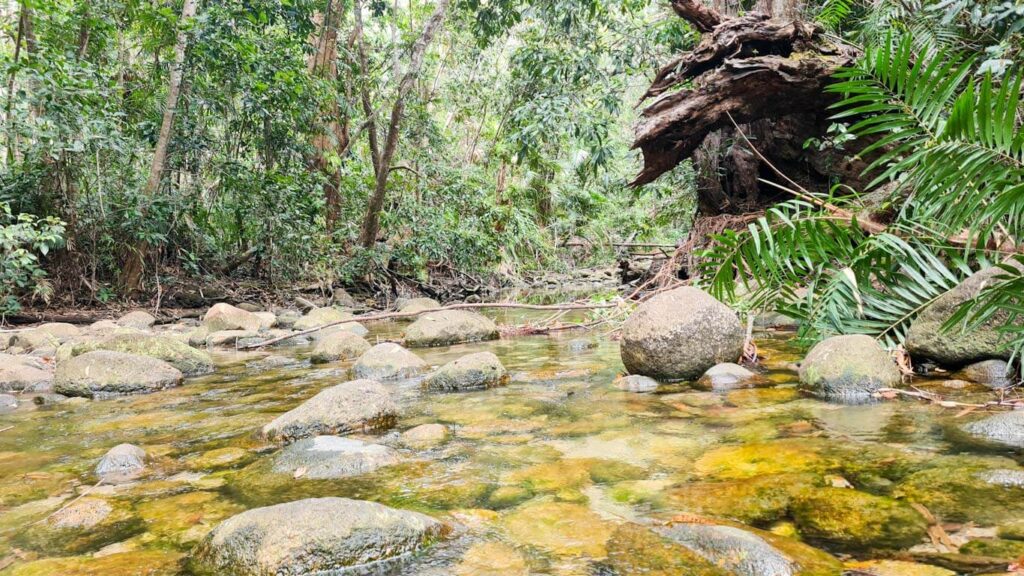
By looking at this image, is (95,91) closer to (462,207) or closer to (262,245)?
(262,245)

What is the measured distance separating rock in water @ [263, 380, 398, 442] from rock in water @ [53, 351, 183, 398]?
1.99m

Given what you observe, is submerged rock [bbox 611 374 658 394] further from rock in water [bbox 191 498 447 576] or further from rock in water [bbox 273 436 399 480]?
rock in water [bbox 191 498 447 576]

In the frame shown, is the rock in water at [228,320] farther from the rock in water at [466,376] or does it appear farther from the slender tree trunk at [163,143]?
the rock in water at [466,376]

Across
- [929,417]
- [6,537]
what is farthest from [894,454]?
[6,537]

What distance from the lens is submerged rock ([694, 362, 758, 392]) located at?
363 cm

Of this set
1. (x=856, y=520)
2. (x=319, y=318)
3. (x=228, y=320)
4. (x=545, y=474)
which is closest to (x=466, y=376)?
(x=545, y=474)

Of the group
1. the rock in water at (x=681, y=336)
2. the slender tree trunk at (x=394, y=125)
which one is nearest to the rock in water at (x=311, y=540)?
the rock in water at (x=681, y=336)

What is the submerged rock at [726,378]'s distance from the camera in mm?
3633

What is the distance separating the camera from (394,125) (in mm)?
9508

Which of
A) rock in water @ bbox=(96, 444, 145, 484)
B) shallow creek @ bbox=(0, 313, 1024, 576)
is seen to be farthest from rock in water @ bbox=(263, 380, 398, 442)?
rock in water @ bbox=(96, 444, 145, 484)

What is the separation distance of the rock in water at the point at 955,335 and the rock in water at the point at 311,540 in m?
2.91

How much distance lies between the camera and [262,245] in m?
9.98

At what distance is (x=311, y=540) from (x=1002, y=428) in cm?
251

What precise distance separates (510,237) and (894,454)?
9076 mm
